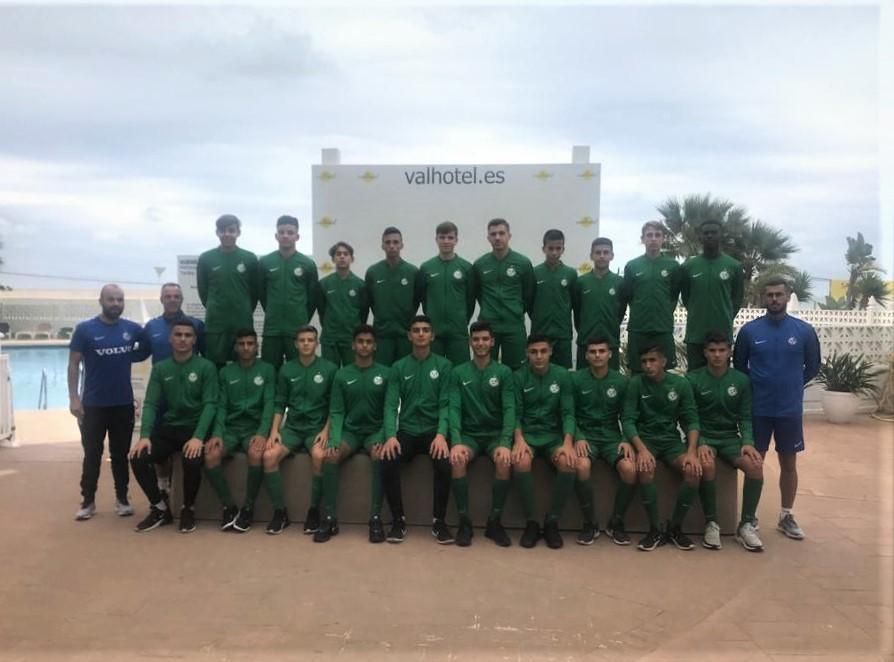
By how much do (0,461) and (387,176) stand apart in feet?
15.7

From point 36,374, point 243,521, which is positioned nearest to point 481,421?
point 243,521

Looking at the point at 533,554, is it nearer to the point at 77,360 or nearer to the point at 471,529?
the point at 471,529

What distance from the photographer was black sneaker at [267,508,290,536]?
14.0ft

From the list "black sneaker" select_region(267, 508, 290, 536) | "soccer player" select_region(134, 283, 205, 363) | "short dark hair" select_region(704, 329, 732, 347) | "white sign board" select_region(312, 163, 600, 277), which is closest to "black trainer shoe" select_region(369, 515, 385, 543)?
"black sneaker" select_region(267, 508, 290, 536)

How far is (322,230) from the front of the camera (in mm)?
6949

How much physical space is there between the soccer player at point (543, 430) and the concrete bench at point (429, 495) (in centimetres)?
16

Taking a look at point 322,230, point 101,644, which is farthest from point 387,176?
point 101,644

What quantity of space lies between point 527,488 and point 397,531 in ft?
2.89

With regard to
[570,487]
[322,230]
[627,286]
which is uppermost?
[322,230]

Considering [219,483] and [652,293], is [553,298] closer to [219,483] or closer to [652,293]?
[652,293]

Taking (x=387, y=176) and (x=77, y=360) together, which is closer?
(x=77, y=360)

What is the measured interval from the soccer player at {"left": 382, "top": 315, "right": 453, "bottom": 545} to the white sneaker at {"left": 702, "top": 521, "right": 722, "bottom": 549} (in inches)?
63.9

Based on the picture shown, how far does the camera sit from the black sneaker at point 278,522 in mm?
4276

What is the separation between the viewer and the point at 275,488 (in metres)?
4.34
